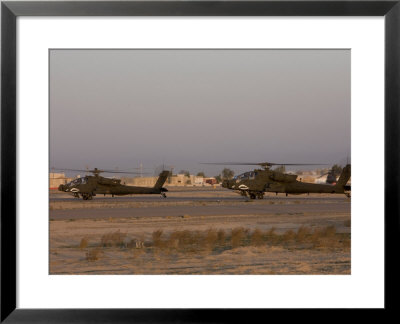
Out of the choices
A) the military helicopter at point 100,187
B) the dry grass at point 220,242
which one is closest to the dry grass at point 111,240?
the dry grass at point 220,242

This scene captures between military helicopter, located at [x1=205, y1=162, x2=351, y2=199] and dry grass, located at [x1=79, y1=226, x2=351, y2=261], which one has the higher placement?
military helicopter, located at [x1=205, y1=162, x2=351, y2=199]

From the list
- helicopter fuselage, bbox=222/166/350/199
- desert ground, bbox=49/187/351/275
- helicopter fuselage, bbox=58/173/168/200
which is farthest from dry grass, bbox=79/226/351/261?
helicopter fuselage, bbox=58/173/168/200

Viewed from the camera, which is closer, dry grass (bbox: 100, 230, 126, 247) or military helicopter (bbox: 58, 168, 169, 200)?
dry grass (bbox: 100, 230, 126, 247)

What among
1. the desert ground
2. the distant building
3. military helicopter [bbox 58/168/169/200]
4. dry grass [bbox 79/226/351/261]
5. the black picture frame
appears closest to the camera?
the black picture frame

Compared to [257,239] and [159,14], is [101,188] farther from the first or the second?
[159,14]

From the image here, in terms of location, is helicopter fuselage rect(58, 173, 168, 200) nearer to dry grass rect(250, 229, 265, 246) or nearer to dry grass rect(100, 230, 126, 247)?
dry grass rect(100, 230, 126, 247)

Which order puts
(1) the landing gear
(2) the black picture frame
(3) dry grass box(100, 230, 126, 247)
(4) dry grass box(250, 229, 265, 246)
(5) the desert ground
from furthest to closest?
(1) the landing gear < (3) dry grass box(100, 230, 126, 247) < (4) dry grass box(250, 229, 265, 246) < (5) the desert ground < (2) the black picture frame

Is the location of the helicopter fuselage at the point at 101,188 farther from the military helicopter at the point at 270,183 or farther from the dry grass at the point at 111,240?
the dry grass at the point at 111,240
